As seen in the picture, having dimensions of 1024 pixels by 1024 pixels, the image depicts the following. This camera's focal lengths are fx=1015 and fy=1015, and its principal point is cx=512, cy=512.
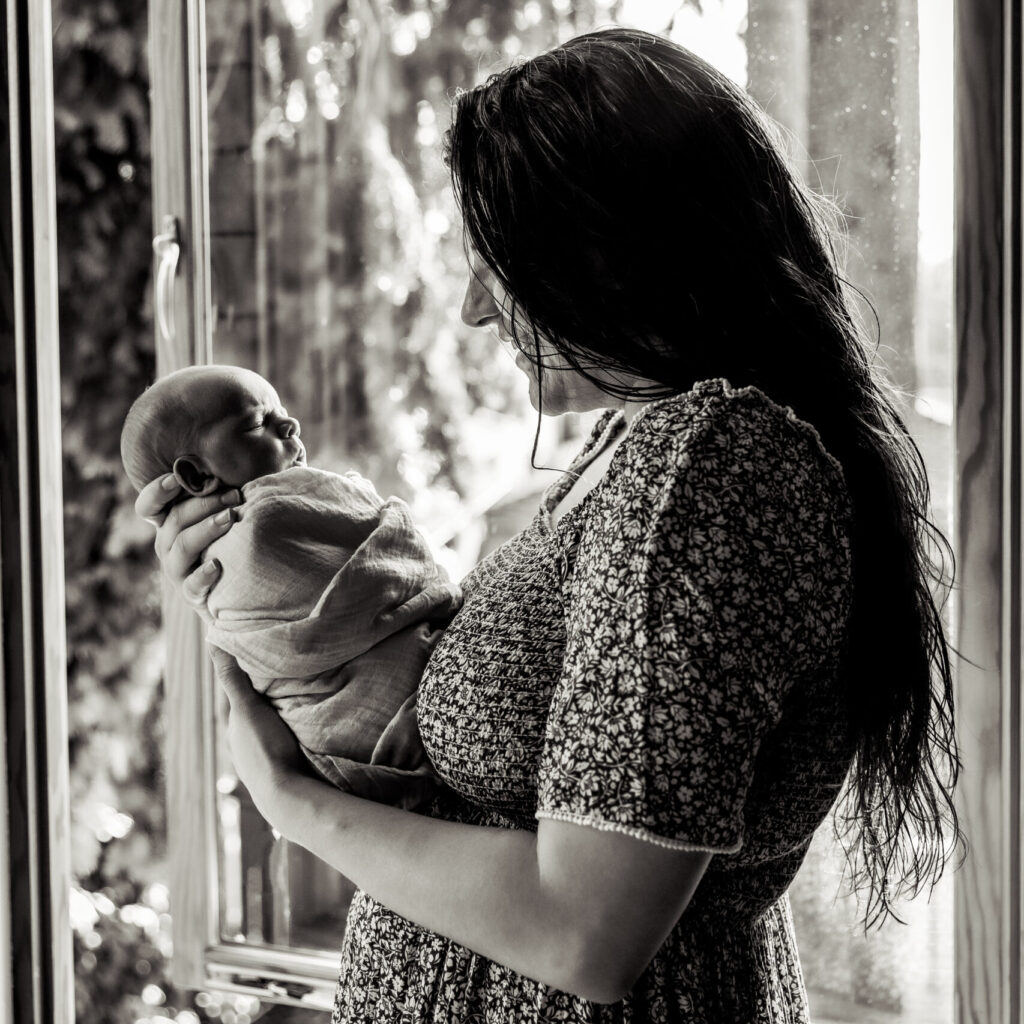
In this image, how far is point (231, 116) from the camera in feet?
5.48

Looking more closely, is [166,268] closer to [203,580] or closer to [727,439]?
[203,580]

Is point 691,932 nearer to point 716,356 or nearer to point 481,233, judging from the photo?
point 716,356

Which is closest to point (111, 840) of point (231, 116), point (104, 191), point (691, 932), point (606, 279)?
point (104, 191)

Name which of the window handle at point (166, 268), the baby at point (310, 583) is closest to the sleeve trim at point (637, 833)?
the baby at point (310, 583)

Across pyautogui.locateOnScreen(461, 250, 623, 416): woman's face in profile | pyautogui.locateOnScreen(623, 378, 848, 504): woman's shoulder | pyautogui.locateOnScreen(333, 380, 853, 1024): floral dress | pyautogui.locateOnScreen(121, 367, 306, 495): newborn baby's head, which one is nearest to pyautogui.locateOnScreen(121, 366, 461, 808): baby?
pyautogui.locateOnScreen(121, 367, 306, 495): newborn baby's head

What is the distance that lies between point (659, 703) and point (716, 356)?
0.29m

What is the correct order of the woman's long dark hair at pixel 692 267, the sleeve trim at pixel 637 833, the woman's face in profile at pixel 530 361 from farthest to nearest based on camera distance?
the woman's face in profile at pixel 530 361
the woman's long dark hair at pixel 692 267
the sleeve trim at pixel 637 833

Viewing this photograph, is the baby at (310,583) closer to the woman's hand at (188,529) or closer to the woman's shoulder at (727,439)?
the woman's hand at (188,529)

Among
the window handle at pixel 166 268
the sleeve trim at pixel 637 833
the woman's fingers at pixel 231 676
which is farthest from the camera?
the window handle at pixel 166 268

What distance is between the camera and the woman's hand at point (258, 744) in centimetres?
93

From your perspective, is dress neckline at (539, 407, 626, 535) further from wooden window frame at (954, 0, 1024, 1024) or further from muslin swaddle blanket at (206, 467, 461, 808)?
wooden window frame at (954, 0, 1024, 1024)

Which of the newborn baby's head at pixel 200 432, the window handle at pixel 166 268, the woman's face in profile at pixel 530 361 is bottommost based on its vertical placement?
the newborn baby's head at pixel 200 432

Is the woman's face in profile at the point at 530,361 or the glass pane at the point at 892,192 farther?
the glass pane at the point at 892,192

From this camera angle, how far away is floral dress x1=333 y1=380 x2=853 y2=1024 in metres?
0.63
